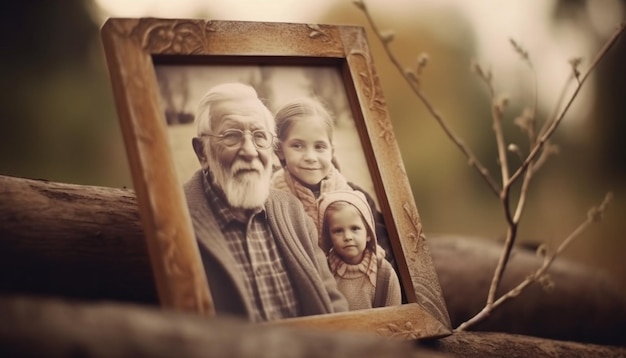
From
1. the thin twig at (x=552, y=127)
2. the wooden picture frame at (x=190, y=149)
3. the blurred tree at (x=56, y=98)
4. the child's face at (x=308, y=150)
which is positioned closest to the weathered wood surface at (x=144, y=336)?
the wooden picture frame at (x=190, y=149)

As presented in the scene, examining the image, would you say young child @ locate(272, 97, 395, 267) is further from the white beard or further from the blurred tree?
the blurred tree

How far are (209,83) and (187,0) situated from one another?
1764mm

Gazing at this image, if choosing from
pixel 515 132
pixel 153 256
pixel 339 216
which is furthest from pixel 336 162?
pixel 515 132

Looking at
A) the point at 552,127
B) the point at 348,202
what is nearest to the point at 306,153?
the point at 348,202

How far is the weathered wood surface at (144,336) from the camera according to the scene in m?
0.62

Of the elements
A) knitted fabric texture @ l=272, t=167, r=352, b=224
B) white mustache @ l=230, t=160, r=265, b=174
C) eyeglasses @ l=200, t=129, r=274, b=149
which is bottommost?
knitted fabric texture @ l=272, t=167, r=352, b=224

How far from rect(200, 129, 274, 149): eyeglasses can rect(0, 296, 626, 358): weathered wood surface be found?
440 millimetres

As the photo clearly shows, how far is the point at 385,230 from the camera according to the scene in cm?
119

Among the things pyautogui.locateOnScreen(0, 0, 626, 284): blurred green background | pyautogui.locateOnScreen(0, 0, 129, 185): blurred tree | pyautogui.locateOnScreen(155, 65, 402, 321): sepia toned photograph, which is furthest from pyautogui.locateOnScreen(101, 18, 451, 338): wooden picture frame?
pyautogui.locateOnScreen(0, 0, 129, 185): blurred tree

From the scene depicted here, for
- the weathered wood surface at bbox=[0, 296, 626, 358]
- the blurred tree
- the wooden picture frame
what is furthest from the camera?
the blurred tree

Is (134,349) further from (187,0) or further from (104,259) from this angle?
(187,0)

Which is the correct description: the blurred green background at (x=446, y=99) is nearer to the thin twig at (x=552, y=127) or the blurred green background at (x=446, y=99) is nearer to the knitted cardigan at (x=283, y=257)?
the thin twig at (x=552, y=127)

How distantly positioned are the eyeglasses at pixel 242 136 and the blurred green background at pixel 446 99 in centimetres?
157

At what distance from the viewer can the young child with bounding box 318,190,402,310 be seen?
43.3 inches
